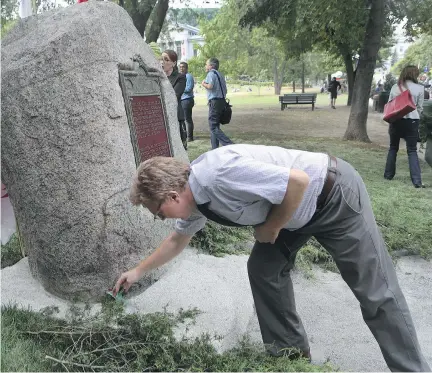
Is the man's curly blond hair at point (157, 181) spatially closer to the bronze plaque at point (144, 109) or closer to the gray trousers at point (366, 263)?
the gray trousers at point (366, 263)

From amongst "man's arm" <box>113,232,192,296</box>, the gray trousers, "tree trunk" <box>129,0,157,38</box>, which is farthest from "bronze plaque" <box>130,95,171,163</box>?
"tree trunk" <box>129,0,157,38</box>

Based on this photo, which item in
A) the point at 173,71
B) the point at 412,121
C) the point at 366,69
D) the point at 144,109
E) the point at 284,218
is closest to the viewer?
the point at 284,218

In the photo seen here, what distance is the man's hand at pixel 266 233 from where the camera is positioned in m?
2.23

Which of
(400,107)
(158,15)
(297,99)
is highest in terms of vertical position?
(158,15)

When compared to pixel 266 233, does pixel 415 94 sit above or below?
below

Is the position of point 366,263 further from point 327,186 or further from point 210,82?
point 210,82

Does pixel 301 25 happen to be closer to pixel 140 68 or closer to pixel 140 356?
pixel 140 68

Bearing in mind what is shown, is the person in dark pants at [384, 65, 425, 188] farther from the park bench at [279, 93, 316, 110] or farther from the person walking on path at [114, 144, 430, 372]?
the park bench at [279, 93, 316, 110]

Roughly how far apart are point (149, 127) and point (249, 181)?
1997mm

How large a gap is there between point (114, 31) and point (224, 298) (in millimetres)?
2067

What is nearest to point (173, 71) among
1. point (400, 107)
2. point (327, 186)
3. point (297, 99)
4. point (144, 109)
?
point (400, 107)

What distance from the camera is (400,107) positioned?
6.75 meters

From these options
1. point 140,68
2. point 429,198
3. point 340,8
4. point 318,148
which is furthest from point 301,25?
point 140,68

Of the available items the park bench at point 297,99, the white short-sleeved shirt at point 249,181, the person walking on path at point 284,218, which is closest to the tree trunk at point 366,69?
the person walking on path at point 284,218
